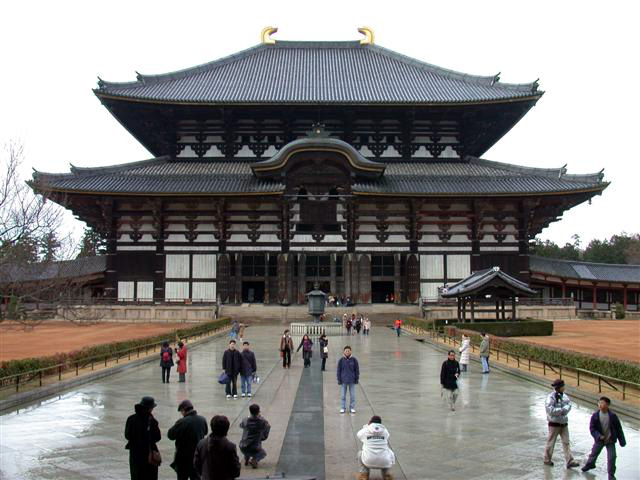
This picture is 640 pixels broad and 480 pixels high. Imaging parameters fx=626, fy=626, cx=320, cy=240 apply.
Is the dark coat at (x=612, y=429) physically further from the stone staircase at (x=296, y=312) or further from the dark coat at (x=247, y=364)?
the stone staircase at (x=296, y=312)

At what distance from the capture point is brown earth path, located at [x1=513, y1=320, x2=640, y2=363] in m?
26.6

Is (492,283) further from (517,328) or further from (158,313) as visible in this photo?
(158,313)

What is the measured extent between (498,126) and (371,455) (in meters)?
52.2

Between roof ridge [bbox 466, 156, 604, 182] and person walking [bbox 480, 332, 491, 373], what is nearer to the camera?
person walking [bbox 480, 332, 491, 373]

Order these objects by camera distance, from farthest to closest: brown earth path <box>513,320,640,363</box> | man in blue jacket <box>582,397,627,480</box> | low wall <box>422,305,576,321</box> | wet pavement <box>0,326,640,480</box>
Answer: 1. low wall <box>422,305,576,321</box>
2. brown earth path <box>513,320,640,363</box>
3. wet pavement <box>0,326,640,480</box>
4. man in blue jacket <box>582,397,627,480</box>

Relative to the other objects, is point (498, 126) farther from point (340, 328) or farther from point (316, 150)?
point (340, 328)

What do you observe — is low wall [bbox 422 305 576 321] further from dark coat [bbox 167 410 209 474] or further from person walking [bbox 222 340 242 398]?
dark coat [bbox 167 410 209 474]

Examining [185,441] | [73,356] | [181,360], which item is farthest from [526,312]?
[185,441]

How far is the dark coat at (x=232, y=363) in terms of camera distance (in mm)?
17000

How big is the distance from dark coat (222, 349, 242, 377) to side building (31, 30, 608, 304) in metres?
33.2

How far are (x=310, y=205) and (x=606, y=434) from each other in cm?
4291

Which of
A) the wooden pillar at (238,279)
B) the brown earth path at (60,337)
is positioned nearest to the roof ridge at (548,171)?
the wooden pillar at (238,279)

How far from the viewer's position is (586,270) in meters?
63.6

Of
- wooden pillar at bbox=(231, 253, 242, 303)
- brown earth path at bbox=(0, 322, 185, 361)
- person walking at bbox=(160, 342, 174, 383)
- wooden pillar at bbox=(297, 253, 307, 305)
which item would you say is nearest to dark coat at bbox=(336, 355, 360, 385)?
person walking at bbox=(160, 342, 174, 383)
